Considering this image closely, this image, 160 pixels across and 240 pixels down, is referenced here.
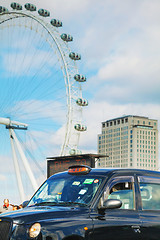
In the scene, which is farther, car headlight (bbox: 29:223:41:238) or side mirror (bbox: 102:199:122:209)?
side mirror (bbox: 102:199:122:209)

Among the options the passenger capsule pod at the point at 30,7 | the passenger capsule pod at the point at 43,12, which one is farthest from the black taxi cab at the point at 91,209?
the passenger capsule pod at the point at 30,7

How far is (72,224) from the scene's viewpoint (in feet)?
18.2

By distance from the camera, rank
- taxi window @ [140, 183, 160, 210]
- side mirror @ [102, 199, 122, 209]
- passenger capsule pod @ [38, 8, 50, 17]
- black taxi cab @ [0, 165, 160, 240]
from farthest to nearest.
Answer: passenger capsule pod @ [38, 8, 50, 17], taxi window @ [140, 183, 160, 210], side mirror @ [102, 199, 122, 209], black taxi cab @ [0, 165, 160, 240]

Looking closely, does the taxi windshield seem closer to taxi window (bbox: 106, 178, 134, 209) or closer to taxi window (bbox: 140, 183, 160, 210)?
taxi window (bbox: 106, 178, 134, 209)

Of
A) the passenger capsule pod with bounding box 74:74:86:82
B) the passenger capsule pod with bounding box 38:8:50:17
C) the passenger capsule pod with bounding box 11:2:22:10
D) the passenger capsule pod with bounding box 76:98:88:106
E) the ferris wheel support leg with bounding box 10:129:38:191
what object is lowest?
the ferris wheel support leg with bounding box 10:129:38:191

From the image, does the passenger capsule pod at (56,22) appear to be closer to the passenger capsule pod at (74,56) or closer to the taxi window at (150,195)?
the passenger capsule pod at (74,56)

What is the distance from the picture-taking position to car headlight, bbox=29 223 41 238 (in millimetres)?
5211

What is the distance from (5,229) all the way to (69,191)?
1223mm

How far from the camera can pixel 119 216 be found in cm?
612

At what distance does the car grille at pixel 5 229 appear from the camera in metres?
5.36

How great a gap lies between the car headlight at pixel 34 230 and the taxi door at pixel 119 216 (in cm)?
81

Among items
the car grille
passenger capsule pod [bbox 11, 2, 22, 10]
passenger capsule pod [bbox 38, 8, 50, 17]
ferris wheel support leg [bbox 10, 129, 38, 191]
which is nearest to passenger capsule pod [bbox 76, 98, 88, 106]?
ferris wheel support leg [bbox 10, 129, 38, 191]

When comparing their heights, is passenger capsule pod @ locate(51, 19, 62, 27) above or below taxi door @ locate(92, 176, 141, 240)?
above

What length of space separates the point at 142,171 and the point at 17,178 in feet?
113
